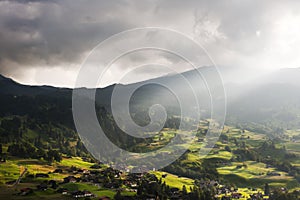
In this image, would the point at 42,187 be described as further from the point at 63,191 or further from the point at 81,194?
the point at 81,194

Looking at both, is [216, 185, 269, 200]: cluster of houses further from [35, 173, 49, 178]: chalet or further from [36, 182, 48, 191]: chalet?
[35, 173, 49, 178]: chalet

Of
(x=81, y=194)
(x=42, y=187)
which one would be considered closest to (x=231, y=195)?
(x=81, y=194)

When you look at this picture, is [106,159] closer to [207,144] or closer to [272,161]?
[207,144]

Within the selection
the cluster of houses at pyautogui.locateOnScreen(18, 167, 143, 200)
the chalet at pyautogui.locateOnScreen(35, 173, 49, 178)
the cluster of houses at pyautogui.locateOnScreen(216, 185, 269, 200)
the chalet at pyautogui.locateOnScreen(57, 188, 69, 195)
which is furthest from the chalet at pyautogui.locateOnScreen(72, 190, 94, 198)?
the cluster of houses at pyautogui.locateOnScreen(216, 185, 269, 200)

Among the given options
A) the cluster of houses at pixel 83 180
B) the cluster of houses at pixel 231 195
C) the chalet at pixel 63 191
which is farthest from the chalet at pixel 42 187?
the cluster of houses at pixel 231 195

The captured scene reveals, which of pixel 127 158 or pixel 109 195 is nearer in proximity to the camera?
pixel 109 195

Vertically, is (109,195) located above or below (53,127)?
below

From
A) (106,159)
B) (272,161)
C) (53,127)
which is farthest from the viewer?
(53,127)

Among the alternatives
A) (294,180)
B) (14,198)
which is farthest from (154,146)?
(14,198)

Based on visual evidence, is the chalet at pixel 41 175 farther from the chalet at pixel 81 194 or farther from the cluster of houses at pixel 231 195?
the cluster of houses at pixel 231 195

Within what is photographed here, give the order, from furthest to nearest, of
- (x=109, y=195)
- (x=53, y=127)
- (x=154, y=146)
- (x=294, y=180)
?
1. (x=53, y=127)
2. (x=154, y=146)
3. (x=294, y=180)
4. (x=109, y=195)

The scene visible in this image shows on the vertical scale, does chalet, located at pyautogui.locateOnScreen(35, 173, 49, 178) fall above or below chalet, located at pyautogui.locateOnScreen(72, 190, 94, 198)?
above
